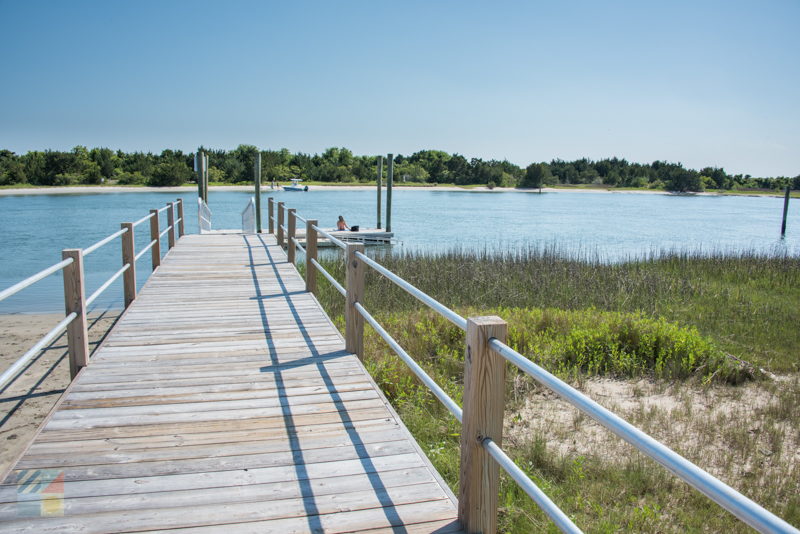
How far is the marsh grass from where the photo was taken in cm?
394

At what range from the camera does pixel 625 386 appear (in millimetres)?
6242

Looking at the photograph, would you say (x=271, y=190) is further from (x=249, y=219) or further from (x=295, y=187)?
(x=249, y=219)

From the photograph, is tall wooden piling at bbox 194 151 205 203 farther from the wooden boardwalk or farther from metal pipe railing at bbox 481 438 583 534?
metal pipe railing at bbox 481 438 583 534

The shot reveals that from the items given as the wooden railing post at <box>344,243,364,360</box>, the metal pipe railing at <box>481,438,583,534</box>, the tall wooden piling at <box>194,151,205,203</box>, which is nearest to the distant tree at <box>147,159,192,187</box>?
the tall wooden piling at <box>194,151,205,203</box>

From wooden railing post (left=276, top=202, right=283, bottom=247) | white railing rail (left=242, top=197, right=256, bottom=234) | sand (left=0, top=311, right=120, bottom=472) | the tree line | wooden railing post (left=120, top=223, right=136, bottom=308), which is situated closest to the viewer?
sand (left=0, top=311, right=120, bottom=472)

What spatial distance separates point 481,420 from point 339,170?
3587 inches

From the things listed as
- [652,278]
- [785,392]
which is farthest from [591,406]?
[652,278]

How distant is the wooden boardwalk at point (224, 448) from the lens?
8.33 ft

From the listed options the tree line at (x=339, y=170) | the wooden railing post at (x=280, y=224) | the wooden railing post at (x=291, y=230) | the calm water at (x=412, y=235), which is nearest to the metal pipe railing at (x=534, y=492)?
the wooden railing post at (x=291, y=230)

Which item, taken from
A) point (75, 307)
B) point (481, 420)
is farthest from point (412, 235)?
point (481, 420)

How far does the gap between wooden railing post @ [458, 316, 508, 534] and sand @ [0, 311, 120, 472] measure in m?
3.85

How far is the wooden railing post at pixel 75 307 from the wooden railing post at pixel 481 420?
3341mm

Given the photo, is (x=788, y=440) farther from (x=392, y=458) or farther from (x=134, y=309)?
(x=134, y=309)

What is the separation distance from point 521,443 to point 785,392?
321 centimetres
